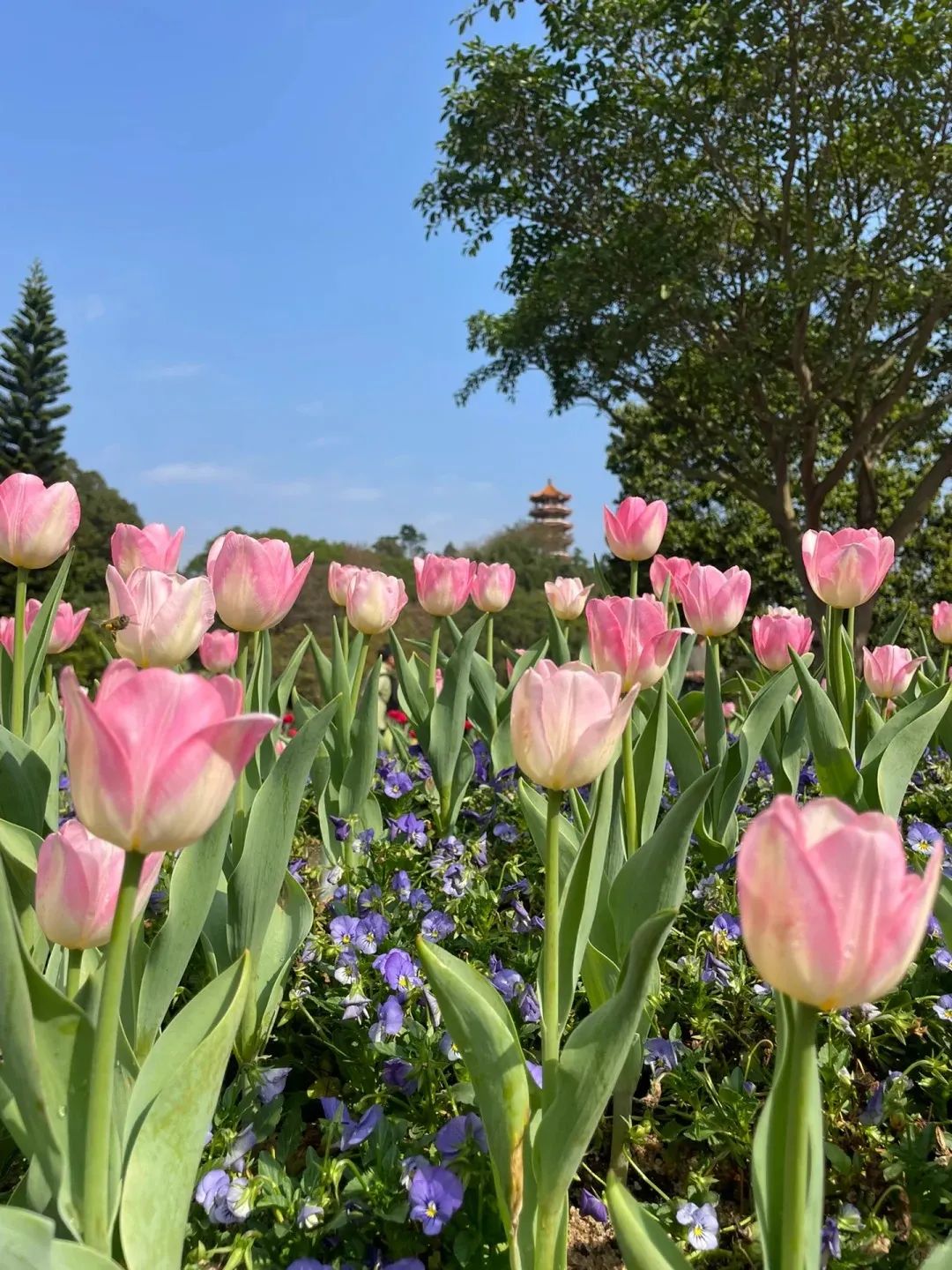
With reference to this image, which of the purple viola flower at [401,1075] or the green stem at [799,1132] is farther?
the purple viola flower at [401,1075]

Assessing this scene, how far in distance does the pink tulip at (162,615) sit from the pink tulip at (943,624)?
2.32 metres

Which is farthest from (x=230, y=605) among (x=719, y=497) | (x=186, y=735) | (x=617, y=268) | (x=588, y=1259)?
(x=719, y=497)

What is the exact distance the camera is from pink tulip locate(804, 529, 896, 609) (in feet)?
5.90

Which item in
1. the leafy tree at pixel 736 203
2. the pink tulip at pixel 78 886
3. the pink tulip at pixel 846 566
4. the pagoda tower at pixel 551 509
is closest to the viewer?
the pink tulip at pixel 78 886

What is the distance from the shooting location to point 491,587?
2.76 meters

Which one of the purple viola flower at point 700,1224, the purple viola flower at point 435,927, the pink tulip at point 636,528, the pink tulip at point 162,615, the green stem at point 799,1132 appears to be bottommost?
the purple viola flower at point 700,1224

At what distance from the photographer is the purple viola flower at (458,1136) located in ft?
3.47

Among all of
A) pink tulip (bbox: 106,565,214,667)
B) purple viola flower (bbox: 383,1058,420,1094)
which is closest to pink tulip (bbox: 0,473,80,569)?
pink tulip (bbox: 106,565,214,667)

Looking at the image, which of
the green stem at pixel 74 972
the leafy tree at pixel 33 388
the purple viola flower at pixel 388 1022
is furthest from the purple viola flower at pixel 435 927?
the leafy tree at pixel 33 388

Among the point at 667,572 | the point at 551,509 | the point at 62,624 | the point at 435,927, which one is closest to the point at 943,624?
the point at 667,572

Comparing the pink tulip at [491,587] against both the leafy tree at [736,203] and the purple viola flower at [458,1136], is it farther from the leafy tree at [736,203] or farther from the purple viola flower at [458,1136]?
the leafy tree at [736,203]

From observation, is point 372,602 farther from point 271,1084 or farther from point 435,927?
point 271,1084

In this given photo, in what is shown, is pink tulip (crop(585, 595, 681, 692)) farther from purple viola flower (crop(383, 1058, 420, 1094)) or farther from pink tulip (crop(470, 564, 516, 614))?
pink tulip (crop(470, 564, 516, 614))

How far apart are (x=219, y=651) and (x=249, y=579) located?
0.68 m
